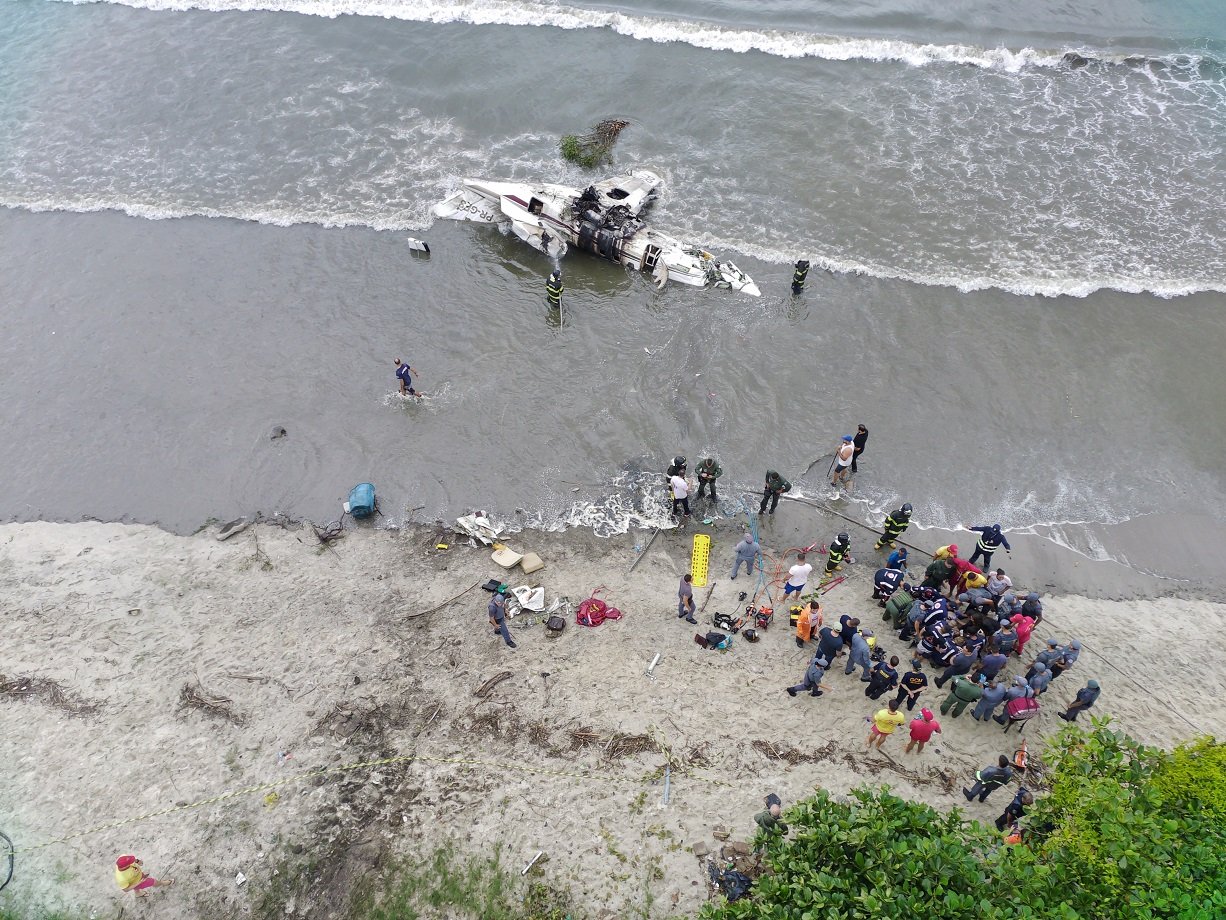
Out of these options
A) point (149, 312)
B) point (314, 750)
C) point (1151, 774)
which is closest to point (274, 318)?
point (149, 312)

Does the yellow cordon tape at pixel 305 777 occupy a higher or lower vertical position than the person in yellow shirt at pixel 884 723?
lower

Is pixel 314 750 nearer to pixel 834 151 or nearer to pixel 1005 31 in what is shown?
pixel 834 151

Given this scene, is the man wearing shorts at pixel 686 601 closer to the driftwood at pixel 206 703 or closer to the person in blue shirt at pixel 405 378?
the driftwood at pixel 206 703

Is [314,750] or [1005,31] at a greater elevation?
[1005,31]

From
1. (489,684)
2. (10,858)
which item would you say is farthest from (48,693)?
(489,684)

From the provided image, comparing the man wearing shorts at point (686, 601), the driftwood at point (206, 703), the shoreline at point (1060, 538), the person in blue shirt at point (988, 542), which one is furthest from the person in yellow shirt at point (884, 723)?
the driftwood at point (206, 703)

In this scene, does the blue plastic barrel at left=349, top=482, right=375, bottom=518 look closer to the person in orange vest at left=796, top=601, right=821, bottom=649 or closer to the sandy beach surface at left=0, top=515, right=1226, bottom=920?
the sandy beach surface at left=0, top=515, right=1226, bottom=920
